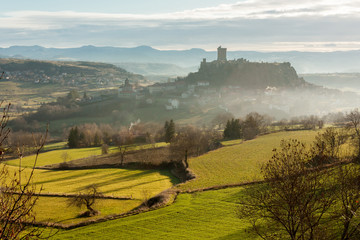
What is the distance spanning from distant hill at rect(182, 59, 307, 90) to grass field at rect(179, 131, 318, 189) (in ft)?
415

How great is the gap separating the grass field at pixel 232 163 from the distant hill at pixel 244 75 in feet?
415

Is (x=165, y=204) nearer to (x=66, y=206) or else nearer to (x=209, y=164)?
(x=66, y=206)

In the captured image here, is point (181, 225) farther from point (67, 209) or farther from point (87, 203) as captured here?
point (67, 209)

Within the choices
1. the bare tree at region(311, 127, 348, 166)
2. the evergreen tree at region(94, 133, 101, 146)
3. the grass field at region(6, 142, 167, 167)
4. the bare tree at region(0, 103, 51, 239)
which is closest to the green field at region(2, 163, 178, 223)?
the grass field at region(6, 142, 167, 167)

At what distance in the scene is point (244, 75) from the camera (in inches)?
7608

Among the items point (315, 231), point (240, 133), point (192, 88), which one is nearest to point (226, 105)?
point (192, 88)

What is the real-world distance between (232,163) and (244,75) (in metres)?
153

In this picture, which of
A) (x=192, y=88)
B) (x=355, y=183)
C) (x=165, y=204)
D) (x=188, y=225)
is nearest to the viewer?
(x=355, y=183)

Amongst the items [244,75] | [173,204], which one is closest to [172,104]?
[244,75]

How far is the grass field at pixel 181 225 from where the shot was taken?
72.3ft

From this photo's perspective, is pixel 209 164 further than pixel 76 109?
No

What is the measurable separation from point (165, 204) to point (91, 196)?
25.6 ft

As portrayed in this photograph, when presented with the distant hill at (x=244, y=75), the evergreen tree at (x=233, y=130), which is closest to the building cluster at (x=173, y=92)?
the distant hill at (x=244, y=75)

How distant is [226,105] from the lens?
6191 inches
